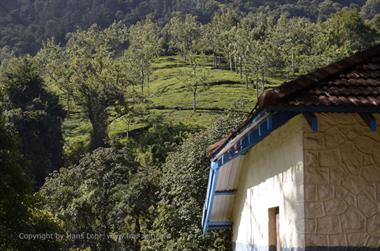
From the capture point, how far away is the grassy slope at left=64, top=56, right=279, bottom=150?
57669mm

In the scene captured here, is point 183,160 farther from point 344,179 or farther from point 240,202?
point 344,179

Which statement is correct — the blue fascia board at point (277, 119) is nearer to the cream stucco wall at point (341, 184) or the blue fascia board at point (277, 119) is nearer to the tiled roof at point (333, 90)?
the tiled roof at point (333, 90)

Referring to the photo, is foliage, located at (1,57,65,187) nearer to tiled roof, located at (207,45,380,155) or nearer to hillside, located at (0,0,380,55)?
tiled roof, located at (207,45,380,155)

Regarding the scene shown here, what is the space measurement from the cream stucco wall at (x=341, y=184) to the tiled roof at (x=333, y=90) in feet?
1.32

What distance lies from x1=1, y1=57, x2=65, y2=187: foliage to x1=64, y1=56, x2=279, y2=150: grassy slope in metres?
3.84

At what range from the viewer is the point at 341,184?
690cm

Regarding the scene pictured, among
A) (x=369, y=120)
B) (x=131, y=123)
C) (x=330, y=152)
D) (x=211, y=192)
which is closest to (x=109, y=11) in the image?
(x=131, y=123)

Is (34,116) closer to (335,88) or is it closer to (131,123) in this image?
(131,123)

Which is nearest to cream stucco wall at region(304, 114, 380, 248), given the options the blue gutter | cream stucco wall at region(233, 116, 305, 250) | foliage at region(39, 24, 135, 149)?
cream stucco wall at region(233, 116, 305, 250)

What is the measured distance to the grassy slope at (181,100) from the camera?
2270 inches

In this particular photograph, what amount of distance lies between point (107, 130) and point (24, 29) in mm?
93333

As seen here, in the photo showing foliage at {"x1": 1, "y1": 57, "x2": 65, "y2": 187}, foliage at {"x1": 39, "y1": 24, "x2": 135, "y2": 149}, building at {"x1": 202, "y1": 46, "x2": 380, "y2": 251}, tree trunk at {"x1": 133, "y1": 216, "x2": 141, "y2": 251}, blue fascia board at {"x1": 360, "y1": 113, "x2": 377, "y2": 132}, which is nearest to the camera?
building at {"x1": 202, "y1": 46, "x2": 380, "y2": 251}

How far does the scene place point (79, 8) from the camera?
156 m

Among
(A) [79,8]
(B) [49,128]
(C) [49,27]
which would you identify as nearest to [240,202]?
(B) [49,128]
